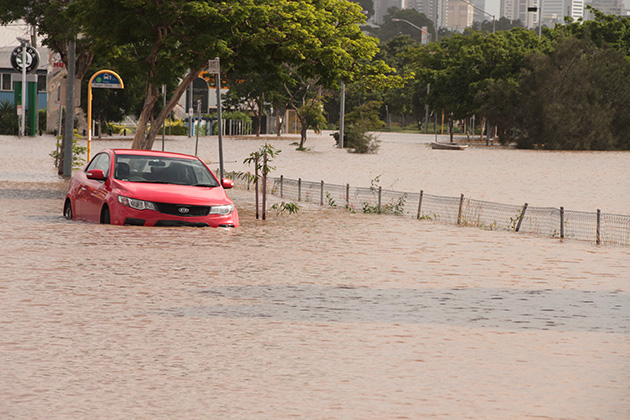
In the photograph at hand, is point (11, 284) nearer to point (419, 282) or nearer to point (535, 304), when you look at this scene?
point (419, 282)

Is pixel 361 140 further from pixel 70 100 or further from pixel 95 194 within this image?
pixel 95 194

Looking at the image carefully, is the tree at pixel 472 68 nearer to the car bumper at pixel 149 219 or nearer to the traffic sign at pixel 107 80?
the traffic sign at pixel 107 80

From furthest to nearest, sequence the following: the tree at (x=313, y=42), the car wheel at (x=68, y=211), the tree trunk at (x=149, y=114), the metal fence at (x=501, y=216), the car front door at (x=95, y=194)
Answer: the tree trunk at (x=149, y=114), the tree at (x=313, y=42), the metal fence at (x=501, y=216), the car wheel at (x=68, y=211), the car front door at (x=95, y=194)

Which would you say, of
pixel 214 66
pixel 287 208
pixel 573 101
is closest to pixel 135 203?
pixel 214 66

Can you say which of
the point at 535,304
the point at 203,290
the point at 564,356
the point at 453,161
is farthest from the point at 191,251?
the point at 453,161

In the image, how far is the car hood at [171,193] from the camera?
1658 centimetres

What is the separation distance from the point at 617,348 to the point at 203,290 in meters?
4.63

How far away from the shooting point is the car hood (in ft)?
54.4

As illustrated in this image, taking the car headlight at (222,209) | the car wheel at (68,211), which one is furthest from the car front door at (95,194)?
the car headlight at (222,209)

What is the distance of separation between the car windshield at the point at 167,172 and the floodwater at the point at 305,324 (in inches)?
34.0

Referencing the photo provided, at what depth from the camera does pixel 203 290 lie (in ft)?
37.1

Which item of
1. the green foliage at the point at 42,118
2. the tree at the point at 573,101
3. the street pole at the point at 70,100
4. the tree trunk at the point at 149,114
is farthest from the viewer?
the green foliage at the point at 42,118

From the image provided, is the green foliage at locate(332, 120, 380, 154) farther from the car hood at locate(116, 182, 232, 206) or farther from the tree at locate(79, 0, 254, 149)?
the car hood at locate(116, 182, 232, 206)

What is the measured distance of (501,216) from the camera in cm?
2591
